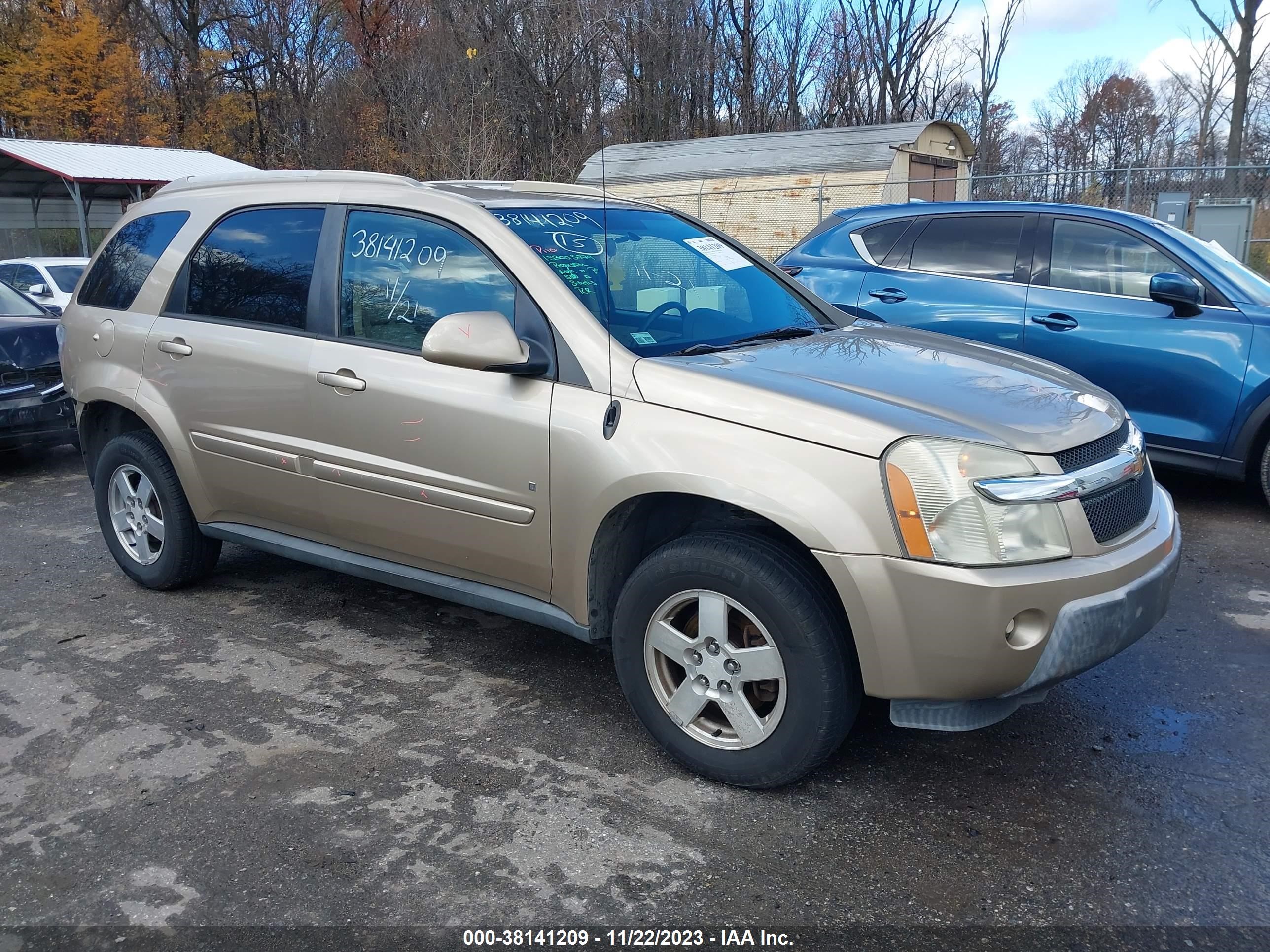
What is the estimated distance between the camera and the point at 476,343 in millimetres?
3307

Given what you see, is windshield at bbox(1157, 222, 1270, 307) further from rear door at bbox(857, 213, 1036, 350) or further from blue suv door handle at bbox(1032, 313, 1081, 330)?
rear door at bbox(857, 213, 1036, 350)

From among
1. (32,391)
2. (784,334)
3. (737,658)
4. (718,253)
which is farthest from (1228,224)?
(32,391)

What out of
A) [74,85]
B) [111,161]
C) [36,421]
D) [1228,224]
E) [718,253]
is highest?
[74,85]

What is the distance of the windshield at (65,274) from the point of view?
12781 mm

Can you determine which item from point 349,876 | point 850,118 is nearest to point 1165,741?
point 349,876

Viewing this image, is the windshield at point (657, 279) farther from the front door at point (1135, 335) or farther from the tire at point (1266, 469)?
the tire at point (1266, 469)

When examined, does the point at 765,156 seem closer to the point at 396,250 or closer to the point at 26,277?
the point at 26,277

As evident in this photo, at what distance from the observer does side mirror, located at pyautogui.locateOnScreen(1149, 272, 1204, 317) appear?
5.81 meters

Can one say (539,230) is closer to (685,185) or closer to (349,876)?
(349,876)

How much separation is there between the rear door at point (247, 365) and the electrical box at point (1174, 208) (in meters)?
11.7

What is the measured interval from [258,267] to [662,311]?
69.6 inches


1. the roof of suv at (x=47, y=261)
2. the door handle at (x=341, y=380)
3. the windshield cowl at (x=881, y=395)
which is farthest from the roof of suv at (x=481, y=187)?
the roof of suv at (x=47, y=261)

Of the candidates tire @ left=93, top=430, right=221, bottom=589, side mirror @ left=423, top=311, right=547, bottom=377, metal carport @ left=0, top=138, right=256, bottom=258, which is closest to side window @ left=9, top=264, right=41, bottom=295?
metal carport @ left=0, top=138, right=256, bottom=258

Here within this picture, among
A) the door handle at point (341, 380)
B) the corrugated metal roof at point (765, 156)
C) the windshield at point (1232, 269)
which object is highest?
the corrugated metal roof at point (765, 156)
